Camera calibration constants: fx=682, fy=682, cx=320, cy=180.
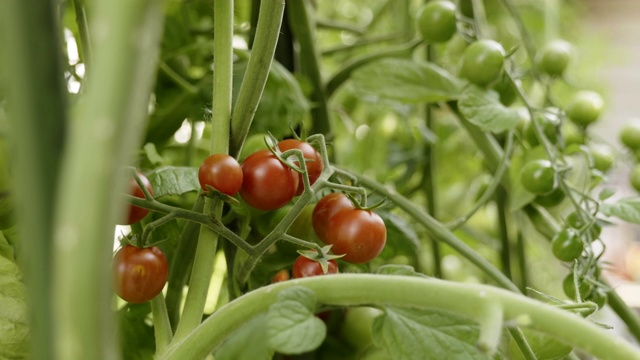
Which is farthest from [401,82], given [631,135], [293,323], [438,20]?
[293,323]

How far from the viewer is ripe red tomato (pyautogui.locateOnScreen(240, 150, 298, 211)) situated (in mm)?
241

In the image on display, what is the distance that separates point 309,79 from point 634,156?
0.71ft

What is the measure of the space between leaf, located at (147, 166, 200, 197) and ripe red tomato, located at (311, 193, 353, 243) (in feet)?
0.17

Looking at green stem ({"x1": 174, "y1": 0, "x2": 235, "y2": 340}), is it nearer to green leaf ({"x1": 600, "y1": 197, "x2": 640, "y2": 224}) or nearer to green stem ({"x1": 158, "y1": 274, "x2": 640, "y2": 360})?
green stem ({"x1": 158, "y1": 274, "x2": 640, "y2": 360})

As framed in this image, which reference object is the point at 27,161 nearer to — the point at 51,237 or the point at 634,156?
the point at 51,237

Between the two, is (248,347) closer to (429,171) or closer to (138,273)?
(138,273)

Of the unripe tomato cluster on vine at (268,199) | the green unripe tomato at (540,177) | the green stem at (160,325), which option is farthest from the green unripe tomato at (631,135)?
the green stem at (160,325)

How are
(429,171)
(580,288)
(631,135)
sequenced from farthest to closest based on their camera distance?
1. (429,171)
2. (631,135)
3. (580,288)

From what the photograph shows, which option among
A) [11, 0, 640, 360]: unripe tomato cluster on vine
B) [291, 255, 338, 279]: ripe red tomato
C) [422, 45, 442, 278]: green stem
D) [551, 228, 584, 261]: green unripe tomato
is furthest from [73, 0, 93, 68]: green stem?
[422, 45, 442, 278]: green stem

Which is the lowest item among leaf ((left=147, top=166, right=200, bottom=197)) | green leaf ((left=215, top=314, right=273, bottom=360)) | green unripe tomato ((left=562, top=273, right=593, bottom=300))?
green unripe tomato ((left=562, top=273, right=593, bottom=300))

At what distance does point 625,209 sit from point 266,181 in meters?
0.19

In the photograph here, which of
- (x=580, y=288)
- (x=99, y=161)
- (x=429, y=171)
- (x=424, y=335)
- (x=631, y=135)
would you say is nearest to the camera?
(x=99, y=161)

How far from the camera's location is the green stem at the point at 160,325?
24cm

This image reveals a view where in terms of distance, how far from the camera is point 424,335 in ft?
0.68
